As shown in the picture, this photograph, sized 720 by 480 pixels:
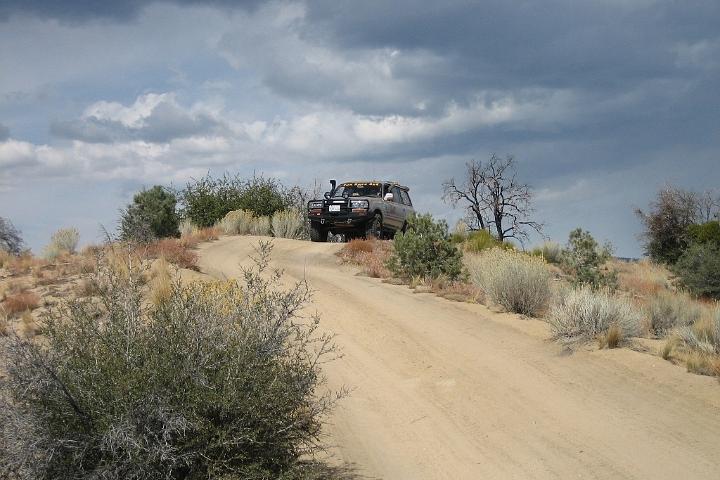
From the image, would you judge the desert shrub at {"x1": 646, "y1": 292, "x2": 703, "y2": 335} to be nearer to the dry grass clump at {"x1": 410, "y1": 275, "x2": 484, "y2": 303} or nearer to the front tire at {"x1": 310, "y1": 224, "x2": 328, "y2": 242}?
the dry grass clump at {"x1": 410, "y1": 275, "x2": 484, "y2": 303}

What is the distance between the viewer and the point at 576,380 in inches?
429

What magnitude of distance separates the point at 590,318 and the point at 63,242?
19.6 m

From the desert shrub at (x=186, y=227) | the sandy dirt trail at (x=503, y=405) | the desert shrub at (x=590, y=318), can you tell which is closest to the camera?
the sandy dirt trail at (x=503, y=405)

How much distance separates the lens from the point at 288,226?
32.5 metres

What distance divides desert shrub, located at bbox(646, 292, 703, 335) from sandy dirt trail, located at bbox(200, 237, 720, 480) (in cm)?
258

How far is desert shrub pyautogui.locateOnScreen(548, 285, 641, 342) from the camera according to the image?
1247 cm

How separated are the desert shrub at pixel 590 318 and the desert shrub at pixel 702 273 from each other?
1186 centimetres

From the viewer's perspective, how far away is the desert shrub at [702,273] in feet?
76.1

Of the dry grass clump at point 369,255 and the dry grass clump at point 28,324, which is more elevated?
the dry grass clump at point 28,324

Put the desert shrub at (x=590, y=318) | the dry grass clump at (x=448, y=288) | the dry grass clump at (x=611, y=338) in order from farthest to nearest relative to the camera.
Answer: the dry grass clump at (x=448, y=288) < the desert shrub at (x=590, y=318) < the dry grass clump at (x=611, y=338)

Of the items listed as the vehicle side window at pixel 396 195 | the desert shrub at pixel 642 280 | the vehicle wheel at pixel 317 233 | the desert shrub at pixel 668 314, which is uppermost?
the vehicle side window at pixel 396 195

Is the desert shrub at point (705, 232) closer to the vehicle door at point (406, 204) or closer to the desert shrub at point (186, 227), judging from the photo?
the vehicle door at point (406, 204)

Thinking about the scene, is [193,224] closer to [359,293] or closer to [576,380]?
[359,293]

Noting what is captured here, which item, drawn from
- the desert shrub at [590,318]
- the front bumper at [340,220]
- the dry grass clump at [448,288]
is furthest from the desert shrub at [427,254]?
the front bumper at [340,220]
